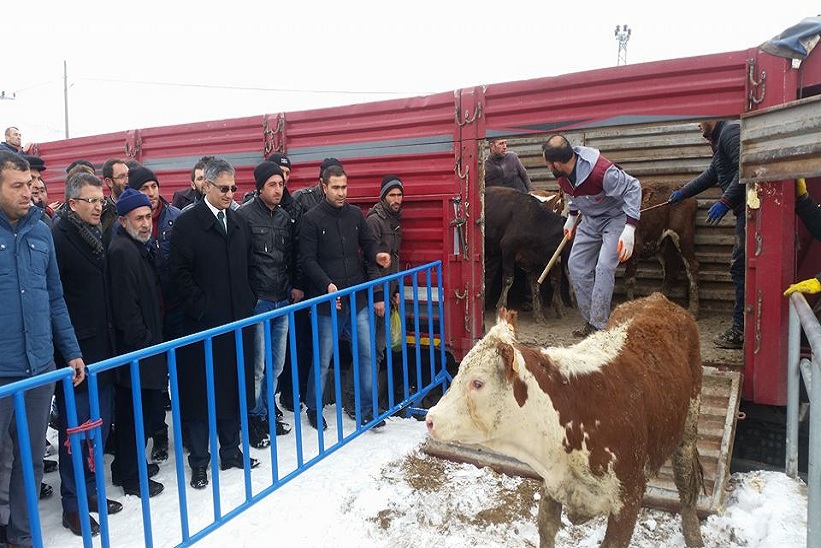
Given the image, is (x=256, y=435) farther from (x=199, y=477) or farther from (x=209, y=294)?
(x=209, y=294)

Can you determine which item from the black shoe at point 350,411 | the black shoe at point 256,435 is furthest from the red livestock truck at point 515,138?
the black shoe at point 256,435

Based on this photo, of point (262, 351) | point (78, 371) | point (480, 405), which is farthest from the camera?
point (262, 351)

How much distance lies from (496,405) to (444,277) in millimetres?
3089

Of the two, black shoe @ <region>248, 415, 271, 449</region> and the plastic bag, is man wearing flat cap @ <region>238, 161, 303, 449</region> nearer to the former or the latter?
black shoe @ <region>248, 415, 271, 449</region>

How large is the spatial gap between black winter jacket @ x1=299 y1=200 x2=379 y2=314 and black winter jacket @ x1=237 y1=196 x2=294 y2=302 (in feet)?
0.55

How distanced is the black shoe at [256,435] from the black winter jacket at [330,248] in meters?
1.04

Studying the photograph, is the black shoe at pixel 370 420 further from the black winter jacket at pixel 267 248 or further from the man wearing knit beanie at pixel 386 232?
the black winter jacket at pixel 267 248

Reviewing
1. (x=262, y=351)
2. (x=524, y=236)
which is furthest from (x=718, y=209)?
(x=262, y=351)

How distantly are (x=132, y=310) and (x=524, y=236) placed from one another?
443cm

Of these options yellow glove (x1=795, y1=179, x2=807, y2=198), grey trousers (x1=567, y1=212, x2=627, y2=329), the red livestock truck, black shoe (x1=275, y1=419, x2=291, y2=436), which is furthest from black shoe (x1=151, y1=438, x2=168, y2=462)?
yellow glove (x1=795, y1=179, x2=807, y2=198)

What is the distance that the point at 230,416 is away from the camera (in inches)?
157

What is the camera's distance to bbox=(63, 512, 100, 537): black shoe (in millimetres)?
3441

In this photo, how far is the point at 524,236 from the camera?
6703 mm

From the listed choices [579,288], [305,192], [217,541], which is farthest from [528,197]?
[217,541]
